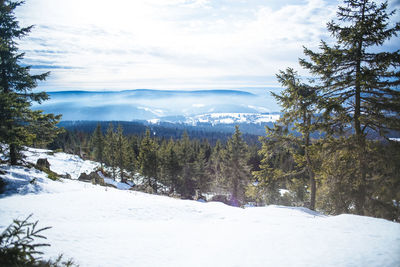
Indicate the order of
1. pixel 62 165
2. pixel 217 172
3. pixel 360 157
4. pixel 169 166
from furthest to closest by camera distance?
pixel 217 172 → pixel 169 166 → pixel 62 165 → pixel 360 157

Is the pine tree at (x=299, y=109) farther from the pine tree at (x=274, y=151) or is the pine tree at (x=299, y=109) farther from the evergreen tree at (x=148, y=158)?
the evergreen tree at (x=148, y=158)

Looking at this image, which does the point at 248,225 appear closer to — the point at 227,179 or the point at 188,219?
the point at 188,219

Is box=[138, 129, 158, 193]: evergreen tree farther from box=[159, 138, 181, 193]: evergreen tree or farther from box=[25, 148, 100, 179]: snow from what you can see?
box=[25, 148, 100, 179]: snow

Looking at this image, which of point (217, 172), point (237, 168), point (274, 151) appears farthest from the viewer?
point (217, 172)

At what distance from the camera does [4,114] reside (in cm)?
1151

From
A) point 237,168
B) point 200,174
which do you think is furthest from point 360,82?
point 200,174

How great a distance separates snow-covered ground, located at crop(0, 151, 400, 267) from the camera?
14.8ft

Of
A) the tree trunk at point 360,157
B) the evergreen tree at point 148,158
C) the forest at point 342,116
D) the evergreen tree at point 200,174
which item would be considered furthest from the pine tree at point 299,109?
the evergreen tree at point 200,174

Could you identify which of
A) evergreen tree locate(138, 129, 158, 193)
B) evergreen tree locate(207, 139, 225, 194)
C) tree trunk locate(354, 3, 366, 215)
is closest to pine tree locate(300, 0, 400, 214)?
tree trunk locate(354, 3, 366, 215)

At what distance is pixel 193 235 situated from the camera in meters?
6.45

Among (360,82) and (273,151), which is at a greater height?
(360,82)

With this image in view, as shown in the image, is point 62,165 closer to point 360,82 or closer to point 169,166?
point 169,166

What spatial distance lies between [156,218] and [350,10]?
500 inches

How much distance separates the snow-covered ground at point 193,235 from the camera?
4523mm
